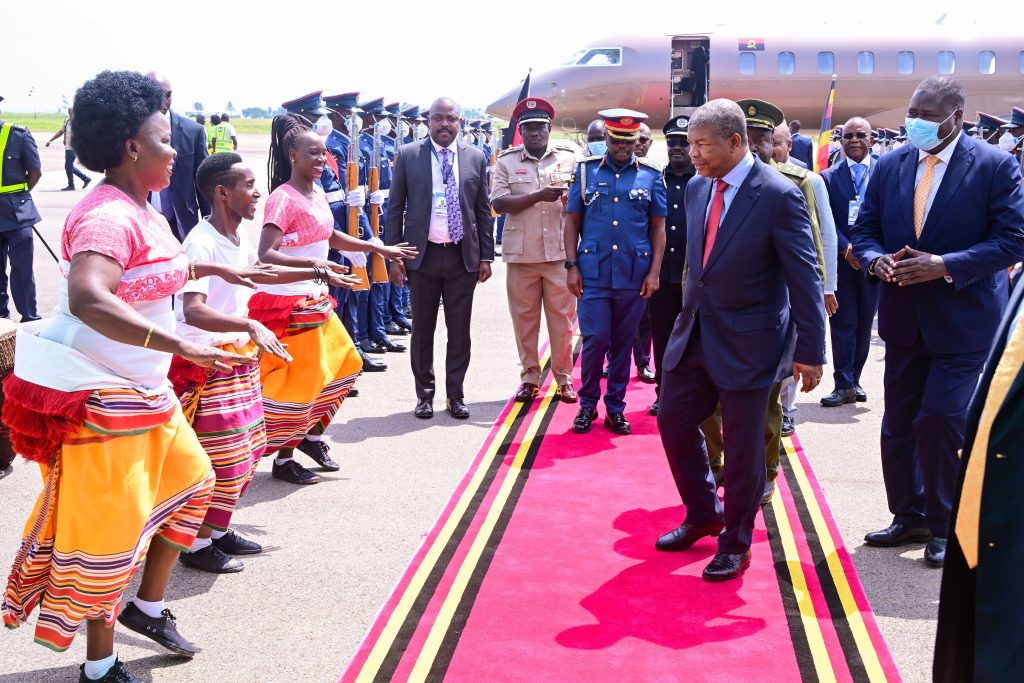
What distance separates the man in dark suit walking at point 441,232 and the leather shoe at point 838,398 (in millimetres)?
2910

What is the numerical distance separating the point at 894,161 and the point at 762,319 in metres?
1.31

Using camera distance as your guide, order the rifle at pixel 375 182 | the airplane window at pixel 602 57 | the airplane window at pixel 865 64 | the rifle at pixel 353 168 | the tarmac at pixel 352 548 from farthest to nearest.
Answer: the airplane window at pixel 865 64 → the airplane window at pixel 602 57 → the rifle at pixel 375 182 → the rifle at pixel 353 168 → the tarmac at pixel 352 548

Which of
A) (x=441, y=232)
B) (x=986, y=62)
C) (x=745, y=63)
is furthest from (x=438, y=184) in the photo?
(x=986, y=62)

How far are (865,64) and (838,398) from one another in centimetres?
2345

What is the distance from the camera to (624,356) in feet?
25.8

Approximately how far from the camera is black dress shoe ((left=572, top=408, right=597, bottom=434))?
7789 millimetres

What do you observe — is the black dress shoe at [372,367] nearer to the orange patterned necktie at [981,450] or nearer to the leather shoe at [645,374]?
the leather shoe at [645,374]

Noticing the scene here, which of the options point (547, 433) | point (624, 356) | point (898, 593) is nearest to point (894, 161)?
point (898, 593)

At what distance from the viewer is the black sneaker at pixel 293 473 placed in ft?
21.5

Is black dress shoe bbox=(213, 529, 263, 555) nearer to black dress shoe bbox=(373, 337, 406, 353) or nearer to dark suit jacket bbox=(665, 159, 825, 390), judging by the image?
dark suit jacket bbox=(665, 159, 825, 390)

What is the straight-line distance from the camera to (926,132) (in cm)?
530

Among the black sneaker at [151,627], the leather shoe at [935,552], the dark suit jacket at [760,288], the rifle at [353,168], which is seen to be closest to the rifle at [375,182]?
the rifle at [353,168]

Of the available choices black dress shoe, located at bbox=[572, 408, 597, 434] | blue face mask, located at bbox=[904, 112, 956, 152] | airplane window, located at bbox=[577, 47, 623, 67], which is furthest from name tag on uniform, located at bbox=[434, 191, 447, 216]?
airplane window, located at bbox=[577, 47, 623, 67]

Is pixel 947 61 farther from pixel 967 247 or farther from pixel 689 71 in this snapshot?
pixel 967 247
